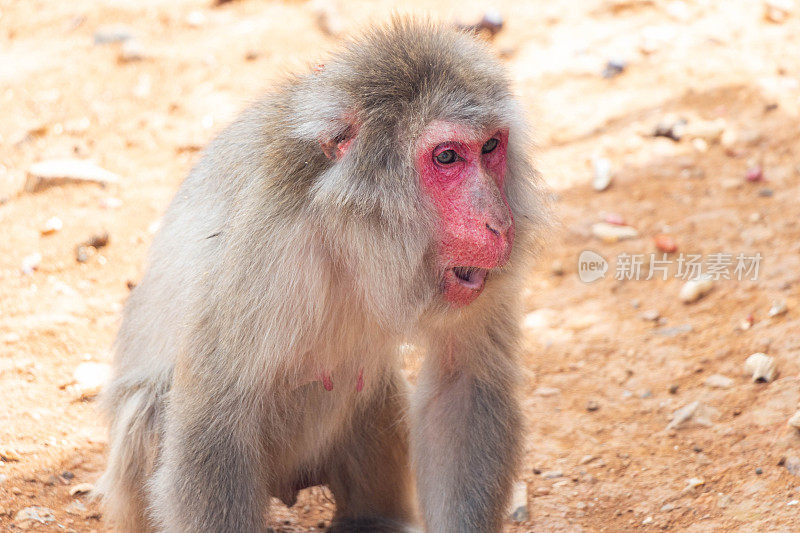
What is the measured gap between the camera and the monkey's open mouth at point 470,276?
2758 millimetres

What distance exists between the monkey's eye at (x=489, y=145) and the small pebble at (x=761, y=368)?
6.54 ft

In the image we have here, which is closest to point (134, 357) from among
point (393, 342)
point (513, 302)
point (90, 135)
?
point (393, 342)

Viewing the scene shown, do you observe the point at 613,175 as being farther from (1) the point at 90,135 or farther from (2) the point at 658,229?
(1) the point at 90,135

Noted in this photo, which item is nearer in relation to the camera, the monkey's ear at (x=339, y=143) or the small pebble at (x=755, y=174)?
the monkey's ear at (x=339, y=143)

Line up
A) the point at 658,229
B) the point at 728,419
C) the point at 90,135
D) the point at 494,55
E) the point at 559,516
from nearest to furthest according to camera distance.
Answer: the point at 494,55
the point at 559,516
the point at 728,419
the point at 658,229
the point at 90,135

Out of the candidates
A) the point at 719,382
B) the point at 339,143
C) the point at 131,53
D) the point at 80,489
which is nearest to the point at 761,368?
the point at 719,382

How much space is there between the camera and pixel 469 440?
3236 millimetres

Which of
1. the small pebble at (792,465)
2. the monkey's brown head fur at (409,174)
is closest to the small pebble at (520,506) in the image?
the small pebble at (792,465)

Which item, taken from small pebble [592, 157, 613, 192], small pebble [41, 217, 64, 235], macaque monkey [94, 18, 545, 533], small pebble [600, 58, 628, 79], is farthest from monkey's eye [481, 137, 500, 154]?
small pebble [600, 58, 628, 79]

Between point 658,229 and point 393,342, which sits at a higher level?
point 393,342

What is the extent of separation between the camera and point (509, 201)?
9.52 ft

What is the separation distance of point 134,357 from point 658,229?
315 centimetres

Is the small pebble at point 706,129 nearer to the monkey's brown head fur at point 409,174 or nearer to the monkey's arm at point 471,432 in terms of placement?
the monkey's arm at point 471,432

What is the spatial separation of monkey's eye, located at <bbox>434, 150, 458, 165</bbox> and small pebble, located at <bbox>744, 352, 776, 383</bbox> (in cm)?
213
